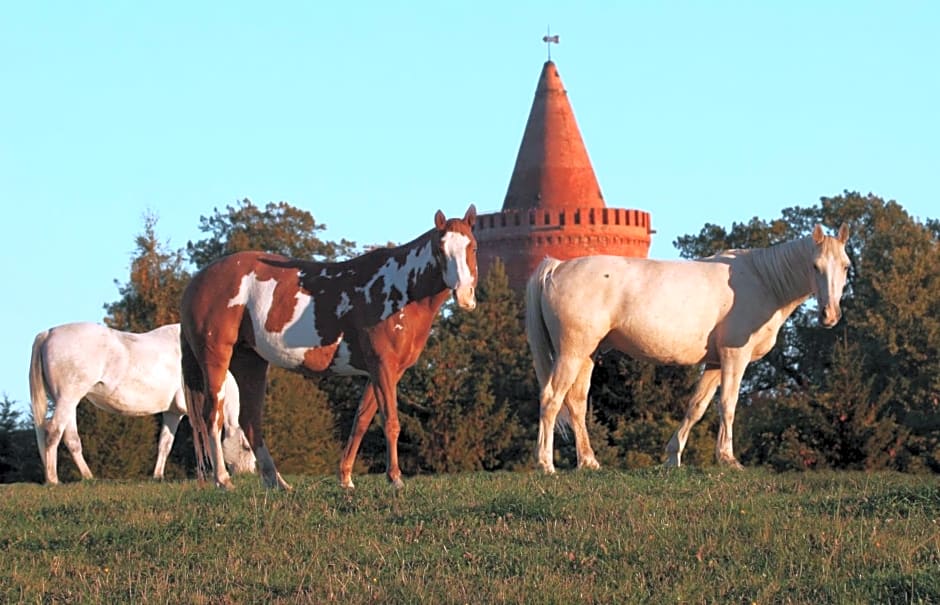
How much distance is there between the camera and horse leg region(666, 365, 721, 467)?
44.7ft

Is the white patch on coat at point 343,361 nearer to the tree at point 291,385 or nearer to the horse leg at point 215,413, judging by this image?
the horse leg at point 215,413

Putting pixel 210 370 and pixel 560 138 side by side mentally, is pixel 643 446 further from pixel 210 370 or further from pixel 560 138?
pixel 560 138

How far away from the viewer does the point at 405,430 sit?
35.6 m

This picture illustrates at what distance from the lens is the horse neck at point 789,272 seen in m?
13.5

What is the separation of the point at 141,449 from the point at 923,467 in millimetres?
17778

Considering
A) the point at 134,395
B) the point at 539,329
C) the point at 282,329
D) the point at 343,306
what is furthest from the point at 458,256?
the point at 134,395

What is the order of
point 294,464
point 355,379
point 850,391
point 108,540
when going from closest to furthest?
point 108,540 → point 850,391 → point 294,464 → point 355,379

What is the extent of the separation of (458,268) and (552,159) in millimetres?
49797

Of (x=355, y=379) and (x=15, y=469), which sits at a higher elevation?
(x=355, y=379)

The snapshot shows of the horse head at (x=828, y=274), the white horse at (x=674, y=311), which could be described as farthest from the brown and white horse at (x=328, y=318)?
the horse head at (x=828, y=274)

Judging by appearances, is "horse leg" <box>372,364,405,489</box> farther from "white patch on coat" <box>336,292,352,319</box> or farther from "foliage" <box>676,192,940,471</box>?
"foliage" <box>676,192,940,471</box>

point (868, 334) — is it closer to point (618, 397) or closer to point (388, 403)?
point (618, 397)

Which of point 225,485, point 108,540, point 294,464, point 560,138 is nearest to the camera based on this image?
point 108,540

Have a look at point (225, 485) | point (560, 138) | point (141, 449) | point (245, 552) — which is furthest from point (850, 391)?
point (560, 138)
